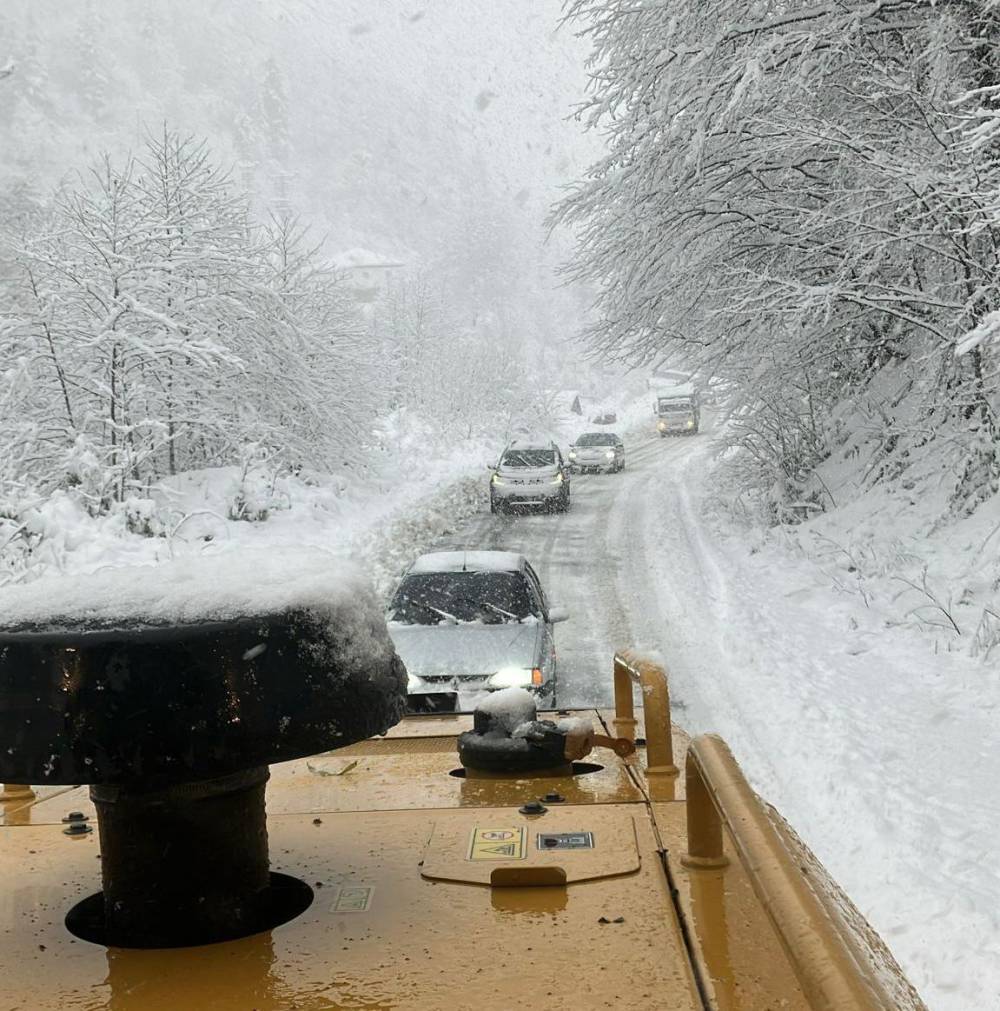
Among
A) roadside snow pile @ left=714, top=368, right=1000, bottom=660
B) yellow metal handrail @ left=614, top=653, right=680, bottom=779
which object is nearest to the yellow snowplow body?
yellow metal handrail @ left=614, top=653, right=680, bottom=779

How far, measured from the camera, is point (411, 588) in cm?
965

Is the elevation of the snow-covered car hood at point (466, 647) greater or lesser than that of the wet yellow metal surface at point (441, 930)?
lesser

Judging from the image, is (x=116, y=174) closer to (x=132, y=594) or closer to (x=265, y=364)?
(x=265, y=364)

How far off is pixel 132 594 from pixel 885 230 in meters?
11.2

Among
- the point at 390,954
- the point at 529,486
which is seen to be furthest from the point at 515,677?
the point at 529,486

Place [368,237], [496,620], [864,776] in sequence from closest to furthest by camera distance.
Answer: [864,776]
[496,620]
[368,237]

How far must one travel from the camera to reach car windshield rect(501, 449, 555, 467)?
86.4 feet

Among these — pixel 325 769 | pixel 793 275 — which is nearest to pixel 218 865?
pixel 325 769

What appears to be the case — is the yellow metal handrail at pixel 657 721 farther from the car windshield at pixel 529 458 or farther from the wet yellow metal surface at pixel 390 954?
the car windshield at pixel 529 458

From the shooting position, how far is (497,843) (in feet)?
→ 8.01

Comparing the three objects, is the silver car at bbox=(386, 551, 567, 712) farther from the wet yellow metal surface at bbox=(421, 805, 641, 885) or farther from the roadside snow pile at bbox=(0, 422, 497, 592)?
the wet yellow metal surface at bbox=(421, 805, 641, 885)

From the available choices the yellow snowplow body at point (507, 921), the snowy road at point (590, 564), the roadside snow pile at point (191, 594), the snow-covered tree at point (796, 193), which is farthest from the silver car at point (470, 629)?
the roadside snow pile at point (191, 594)

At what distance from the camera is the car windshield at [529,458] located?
1037 inches

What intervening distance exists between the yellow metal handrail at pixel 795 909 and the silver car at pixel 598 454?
1383 inches
